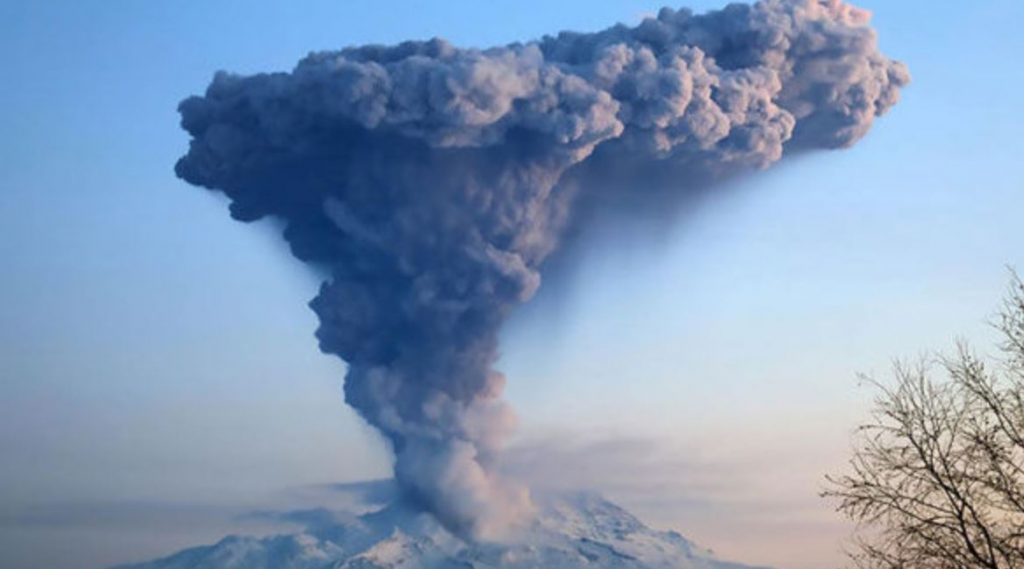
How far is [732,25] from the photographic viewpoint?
2808 inches

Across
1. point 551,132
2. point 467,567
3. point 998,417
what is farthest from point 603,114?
point 467,567

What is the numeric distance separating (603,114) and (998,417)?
53.2 meters

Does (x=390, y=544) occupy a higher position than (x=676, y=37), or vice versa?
(x=676, y=37)

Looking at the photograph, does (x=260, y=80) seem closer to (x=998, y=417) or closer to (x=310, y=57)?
(x=310, y=57)

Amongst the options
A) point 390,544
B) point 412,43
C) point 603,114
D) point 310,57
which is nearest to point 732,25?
point 603,114

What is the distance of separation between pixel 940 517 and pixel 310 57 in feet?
207

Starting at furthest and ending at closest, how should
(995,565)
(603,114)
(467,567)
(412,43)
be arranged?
(467,567), (412,43), (603,114), (995,565)

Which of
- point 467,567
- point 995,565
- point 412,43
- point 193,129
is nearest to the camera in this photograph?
point 995,565

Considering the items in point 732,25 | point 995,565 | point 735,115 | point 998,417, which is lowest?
point 995,565

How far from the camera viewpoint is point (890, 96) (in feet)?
248

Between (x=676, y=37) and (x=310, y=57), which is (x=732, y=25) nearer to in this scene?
(x=676, y=37)

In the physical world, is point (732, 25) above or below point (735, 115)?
above

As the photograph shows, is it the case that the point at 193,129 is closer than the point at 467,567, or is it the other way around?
the point at 193,129

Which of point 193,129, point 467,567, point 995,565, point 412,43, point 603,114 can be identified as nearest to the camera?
point 995,565
